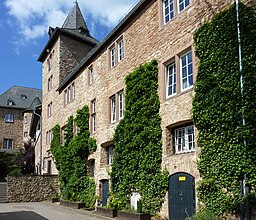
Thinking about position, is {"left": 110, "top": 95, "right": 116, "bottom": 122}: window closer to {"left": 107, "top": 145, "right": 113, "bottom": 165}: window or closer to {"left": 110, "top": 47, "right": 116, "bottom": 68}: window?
{"left": 107, "top": 145, "right": 113, "bottom": 165}: window

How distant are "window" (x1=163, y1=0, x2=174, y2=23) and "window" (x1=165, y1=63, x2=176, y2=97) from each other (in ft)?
6.20

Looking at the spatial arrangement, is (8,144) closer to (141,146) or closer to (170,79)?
(141,146)

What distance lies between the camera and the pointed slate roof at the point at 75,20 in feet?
109

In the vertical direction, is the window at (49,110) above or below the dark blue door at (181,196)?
above

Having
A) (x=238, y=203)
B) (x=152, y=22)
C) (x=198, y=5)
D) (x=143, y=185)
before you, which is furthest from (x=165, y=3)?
(x=238, y=203)

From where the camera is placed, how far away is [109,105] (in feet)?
61.7

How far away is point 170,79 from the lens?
45.5ft

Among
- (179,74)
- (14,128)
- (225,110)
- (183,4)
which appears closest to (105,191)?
(179,74)

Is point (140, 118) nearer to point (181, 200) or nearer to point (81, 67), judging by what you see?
point (181, 200)

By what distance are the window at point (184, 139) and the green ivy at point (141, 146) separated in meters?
0.68

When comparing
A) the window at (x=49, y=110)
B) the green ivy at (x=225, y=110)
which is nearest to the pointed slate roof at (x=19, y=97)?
the window at (x=49, y=110)

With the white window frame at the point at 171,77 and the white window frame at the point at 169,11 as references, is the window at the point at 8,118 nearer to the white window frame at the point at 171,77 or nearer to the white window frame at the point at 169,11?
the white window frame at the point at 169,11

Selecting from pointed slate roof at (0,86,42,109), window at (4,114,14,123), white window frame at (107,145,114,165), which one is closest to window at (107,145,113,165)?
white window frame at (107,145,114,165)

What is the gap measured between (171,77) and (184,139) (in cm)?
254
